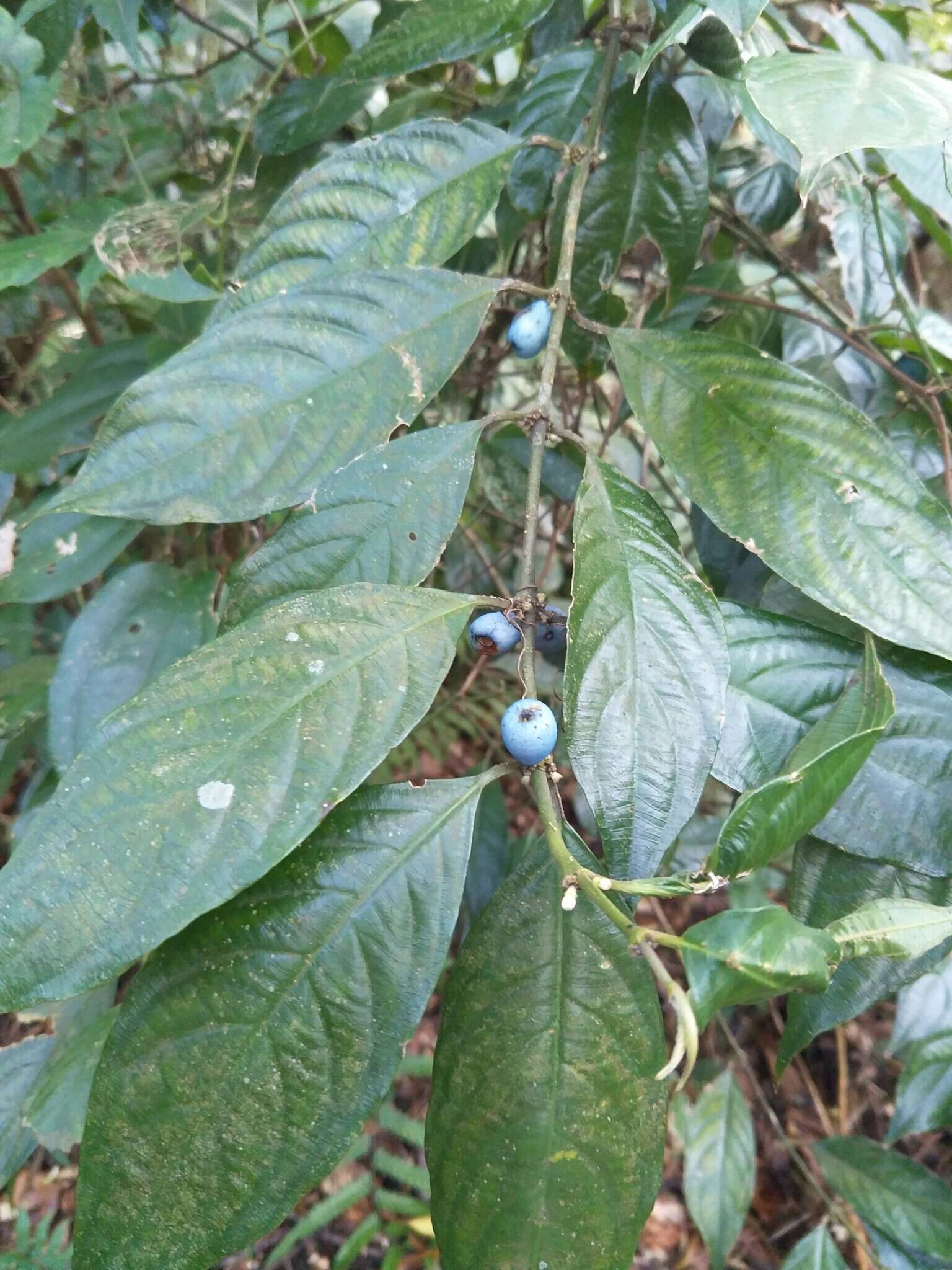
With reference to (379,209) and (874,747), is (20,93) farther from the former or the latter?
(874,747)

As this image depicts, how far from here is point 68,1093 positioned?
0.72 metres

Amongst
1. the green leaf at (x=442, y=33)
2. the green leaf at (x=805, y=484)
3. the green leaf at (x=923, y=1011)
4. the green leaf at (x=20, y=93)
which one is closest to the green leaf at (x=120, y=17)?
the green leaf at (x=20, y=93)

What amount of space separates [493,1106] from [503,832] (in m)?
0.76

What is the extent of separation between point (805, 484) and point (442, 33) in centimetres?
53

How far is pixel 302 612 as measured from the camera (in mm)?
499

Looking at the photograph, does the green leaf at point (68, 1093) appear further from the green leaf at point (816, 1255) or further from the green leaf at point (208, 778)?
the green leaf at point (816, 1255)

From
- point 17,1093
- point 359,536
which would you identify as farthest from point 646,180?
point 17,1093

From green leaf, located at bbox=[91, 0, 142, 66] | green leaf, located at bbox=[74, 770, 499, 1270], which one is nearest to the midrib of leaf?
green leaf, located at bbox=[74, 770, 499, 1270]

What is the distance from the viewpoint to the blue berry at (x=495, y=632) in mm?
554

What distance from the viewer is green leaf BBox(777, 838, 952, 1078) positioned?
1.93 feet

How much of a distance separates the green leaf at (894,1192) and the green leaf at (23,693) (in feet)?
3.95

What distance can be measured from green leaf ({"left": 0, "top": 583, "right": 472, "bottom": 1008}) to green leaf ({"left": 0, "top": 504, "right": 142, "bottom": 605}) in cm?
42

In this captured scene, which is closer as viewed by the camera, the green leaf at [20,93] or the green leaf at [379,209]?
the green leaf at [379,209]

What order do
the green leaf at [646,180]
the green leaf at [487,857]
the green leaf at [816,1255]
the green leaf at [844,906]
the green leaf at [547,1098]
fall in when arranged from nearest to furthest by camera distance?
1. the green leaf at [547,1098]
2. the green leaf at [844,906]
3. the green leaf at [646,180]
4. the green leaf at [816,1255]
5. the green leaf at [487,857]
